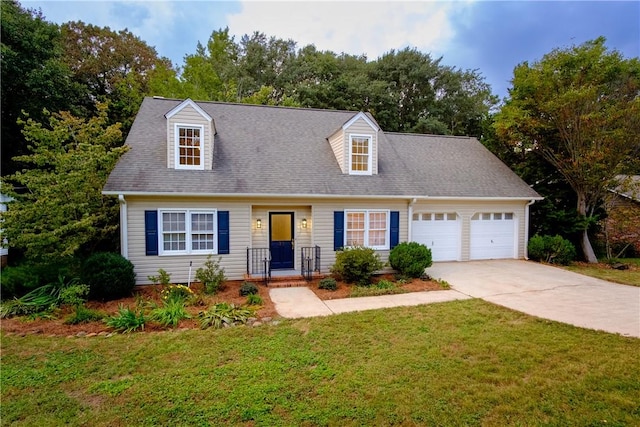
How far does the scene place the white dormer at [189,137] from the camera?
32.4ft

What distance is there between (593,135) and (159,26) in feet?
76.9

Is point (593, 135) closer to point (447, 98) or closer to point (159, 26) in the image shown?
point (447, 98)

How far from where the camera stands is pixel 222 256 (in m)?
9.87

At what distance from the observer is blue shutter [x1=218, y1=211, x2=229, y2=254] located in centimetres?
980

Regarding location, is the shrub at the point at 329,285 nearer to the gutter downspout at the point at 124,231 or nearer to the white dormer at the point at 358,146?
the white dormer at the point at 358,146

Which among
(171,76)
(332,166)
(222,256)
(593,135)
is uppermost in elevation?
(171,76)

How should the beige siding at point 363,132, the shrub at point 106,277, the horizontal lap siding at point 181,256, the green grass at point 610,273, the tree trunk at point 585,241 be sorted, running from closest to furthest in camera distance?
the shrub at point 106,277 → the horizontal lap siding at point 181,256 → the green grass at point 610,273 → the beige siding at point 363,132 → the tree trunk at point 585,241

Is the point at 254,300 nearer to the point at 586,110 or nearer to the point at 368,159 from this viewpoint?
the point at 368,159

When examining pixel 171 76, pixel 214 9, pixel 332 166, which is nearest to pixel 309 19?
pixel 214 9

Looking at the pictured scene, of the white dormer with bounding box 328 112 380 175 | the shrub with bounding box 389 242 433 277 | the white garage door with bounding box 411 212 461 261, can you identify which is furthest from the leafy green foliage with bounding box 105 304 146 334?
the white garage door with bounding box 411 212 461 261

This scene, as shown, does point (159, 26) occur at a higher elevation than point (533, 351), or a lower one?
higher

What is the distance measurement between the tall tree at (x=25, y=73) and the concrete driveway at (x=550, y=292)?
17922mm

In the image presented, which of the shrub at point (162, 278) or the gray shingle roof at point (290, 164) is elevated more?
the gray shingle roof at point (290, 164)

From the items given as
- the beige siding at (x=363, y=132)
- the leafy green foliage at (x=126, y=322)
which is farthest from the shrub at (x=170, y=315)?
the beige siding at (x=363, y=132)
